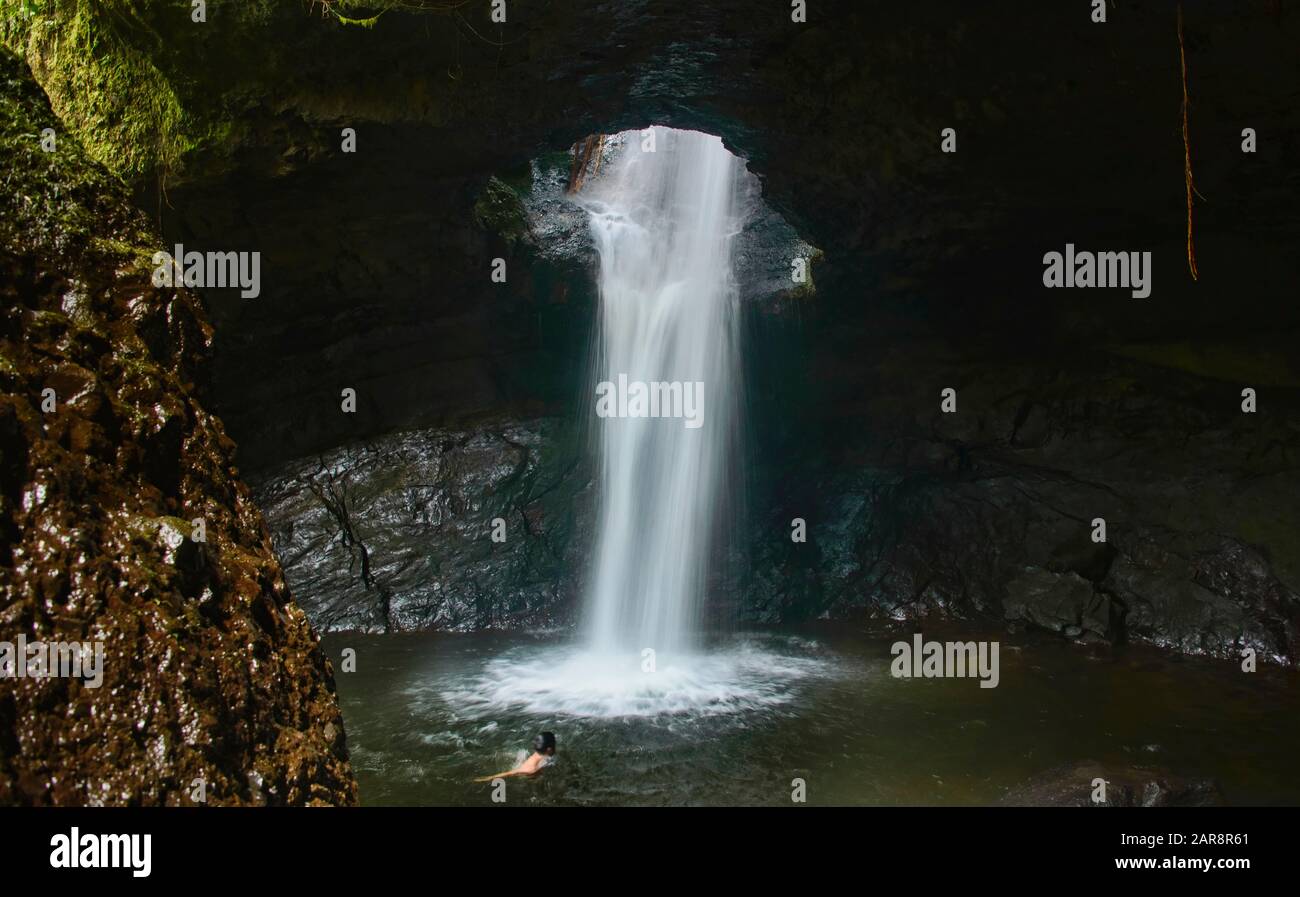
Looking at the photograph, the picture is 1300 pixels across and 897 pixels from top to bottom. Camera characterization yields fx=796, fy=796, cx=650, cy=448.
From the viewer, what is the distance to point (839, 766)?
5945 millimetres

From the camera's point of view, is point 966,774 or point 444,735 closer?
point 966,774

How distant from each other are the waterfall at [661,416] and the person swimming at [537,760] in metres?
5.00

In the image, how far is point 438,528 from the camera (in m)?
11.2

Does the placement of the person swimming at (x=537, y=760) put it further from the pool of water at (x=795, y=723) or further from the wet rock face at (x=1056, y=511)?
the wet rock face at (x=1056, y=511)

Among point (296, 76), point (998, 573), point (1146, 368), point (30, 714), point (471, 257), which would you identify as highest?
point (296, 76)

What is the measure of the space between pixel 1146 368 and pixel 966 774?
263 inches

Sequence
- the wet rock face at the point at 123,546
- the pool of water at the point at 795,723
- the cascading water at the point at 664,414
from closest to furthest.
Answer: the wet rock face at the point at 123,546
the pool of water at the point at 795,723
the cascading water at the point at 664,414

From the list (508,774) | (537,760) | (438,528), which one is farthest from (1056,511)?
(438,528)

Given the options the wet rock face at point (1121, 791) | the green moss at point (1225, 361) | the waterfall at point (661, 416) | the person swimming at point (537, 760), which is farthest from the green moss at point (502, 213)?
the wet rock face at point (1121, 791)

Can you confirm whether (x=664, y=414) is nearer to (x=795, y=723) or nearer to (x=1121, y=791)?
(x=795, y=723)

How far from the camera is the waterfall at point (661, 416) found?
11.4 meters

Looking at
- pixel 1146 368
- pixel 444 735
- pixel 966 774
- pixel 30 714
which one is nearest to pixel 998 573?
pixel 1146 368

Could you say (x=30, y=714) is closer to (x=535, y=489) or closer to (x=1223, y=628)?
(x=535, y=489)

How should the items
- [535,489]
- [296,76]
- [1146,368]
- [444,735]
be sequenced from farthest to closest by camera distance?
[535,489] → [1146,368] → [296,76] → [444,735]
